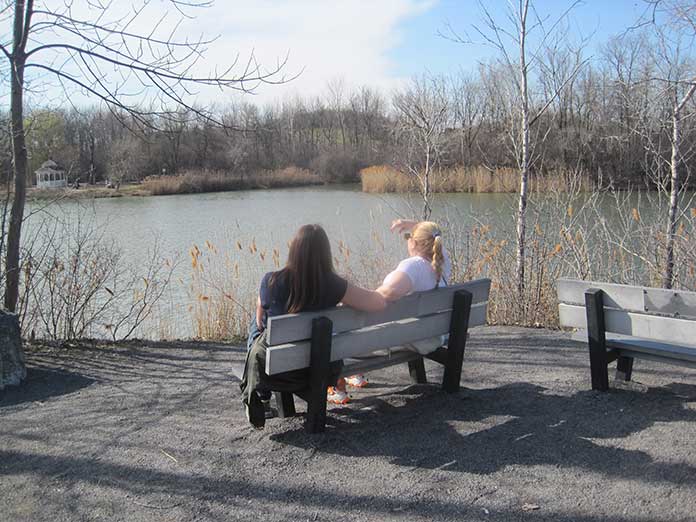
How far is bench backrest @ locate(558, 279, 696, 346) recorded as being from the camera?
154 inches

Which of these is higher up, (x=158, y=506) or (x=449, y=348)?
(x=449, y=348)

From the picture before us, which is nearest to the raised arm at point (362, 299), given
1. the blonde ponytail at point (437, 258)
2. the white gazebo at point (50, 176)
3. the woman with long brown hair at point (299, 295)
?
the woman with long brown hair at point (299, 295)

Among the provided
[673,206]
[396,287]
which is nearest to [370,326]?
[396,287]

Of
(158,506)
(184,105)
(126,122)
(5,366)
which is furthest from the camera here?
(126,122)

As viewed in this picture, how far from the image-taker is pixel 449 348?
174 inches

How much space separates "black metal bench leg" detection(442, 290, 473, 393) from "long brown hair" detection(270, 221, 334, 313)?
1018mm

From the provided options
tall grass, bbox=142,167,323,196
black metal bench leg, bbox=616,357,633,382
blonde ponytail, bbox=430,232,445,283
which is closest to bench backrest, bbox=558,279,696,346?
black metal bench leg, bbox=616,357,633,382

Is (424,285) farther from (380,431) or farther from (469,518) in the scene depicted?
(469,518)

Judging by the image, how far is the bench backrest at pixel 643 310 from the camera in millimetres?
3922

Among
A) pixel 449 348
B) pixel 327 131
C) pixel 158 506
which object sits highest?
pixel 327 131

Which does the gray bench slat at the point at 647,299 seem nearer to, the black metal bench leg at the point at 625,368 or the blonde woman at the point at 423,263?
the black metal bench leg at the point at 625,368

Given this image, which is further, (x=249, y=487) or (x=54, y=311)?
(x=54, y=311)

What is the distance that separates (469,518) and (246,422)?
1.74 metres

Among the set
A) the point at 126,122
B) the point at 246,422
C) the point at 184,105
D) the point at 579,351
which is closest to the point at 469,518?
the point at 246,422
